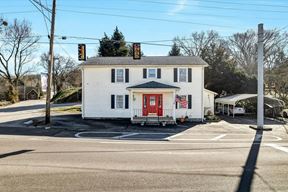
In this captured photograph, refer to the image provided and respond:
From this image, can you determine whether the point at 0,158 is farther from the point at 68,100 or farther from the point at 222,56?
the point at 68,100

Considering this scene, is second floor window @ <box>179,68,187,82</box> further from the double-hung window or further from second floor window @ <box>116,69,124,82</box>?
second floor window @ <box>116,69,124,82</box>

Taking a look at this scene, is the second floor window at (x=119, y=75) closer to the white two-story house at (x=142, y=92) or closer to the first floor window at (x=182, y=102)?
the white two-story house at (x=142, y=92)

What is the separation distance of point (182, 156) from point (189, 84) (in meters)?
18.7

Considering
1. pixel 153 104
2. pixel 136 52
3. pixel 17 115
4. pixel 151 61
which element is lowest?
pixel 17 115

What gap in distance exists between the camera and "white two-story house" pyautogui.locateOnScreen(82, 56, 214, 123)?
30531mm

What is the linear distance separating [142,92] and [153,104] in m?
1.55

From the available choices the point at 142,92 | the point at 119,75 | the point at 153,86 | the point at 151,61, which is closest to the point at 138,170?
the point at 153,86

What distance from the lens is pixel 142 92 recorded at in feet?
99.1

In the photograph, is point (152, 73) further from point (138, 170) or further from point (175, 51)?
point (175, 51)

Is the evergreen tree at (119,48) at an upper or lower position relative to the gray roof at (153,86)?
upper

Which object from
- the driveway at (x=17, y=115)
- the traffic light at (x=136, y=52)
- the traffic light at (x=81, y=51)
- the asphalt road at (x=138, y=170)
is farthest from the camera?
the driveway at (x=17, y=115)

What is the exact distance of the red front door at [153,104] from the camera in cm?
3053

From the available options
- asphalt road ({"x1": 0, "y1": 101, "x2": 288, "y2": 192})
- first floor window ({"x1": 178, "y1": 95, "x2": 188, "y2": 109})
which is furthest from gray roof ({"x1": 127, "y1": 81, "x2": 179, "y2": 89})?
asphalt road ({"x1": 0, "y1": 101, "x2": 288, "y2": 192})

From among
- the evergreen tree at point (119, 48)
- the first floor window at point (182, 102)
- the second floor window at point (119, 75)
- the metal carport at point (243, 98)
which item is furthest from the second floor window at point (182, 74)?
the evergreen tree at point (119, 48)
